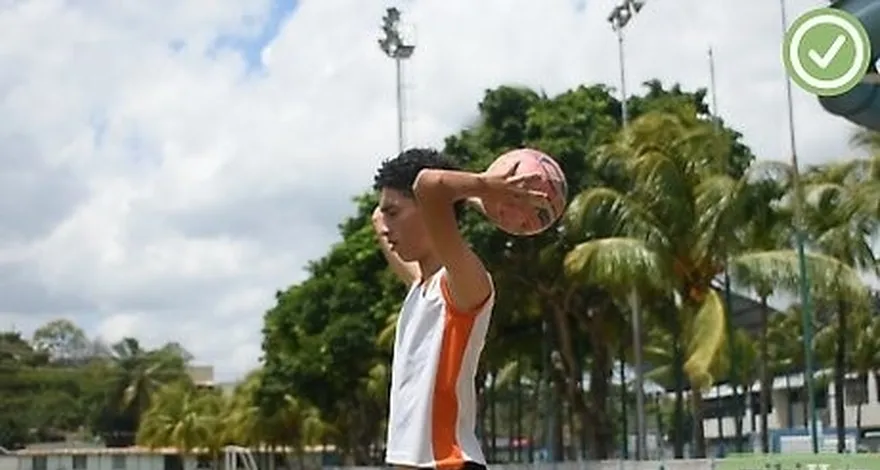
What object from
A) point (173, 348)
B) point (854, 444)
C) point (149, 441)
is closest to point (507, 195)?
point (854, 444)

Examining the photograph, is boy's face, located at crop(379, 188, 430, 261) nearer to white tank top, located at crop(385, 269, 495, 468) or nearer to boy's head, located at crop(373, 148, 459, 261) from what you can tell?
boy's head, located at crop(373, 148, 459, 261)

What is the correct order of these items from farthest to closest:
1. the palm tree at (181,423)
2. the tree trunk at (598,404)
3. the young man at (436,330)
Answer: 1. the palm tree at (181,423)
2. the tree trunk at (598,404)
3. the young man at (436,330)

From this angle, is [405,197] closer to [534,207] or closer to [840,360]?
[534,207]

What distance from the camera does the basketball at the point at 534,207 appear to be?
12.2ft

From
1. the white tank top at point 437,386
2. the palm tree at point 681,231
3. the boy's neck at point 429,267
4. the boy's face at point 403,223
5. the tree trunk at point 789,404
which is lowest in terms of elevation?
the white tank top at point 437,386

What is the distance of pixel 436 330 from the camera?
3949 millimetres

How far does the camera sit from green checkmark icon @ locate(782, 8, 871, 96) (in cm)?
772

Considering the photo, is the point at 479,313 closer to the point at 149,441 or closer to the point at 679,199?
the point at 679,199

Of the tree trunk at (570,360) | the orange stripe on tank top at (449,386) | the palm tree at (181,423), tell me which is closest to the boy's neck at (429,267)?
the orange stripe on tank top at (449,386)

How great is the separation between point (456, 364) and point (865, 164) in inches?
913

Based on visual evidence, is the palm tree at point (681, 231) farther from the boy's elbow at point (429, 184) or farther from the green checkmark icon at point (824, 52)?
the boy's elbow at point (429, 184)

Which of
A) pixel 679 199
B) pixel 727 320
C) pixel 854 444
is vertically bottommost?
pixel 854 444

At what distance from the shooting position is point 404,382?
13.1 feet

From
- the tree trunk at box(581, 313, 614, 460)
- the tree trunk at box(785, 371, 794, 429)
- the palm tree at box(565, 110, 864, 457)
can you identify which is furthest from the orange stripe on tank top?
the tree trunk at box(785, 371, 794, 429)
